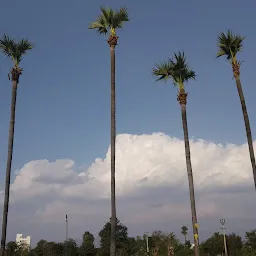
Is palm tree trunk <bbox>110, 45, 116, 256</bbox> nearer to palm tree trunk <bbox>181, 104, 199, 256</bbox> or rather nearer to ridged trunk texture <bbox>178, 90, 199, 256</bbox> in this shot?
ridged trunk texture <bbox>178, 90, 199, 256</bbox>

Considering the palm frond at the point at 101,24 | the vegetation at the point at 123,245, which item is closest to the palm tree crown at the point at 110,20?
the palm frond at the point at 101,24

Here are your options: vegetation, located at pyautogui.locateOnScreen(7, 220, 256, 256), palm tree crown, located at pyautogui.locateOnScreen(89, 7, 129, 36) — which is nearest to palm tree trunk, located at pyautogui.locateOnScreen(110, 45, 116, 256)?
palm tree crown, located at pyautogui.locateOnScreen(89, 7, 129, 36)

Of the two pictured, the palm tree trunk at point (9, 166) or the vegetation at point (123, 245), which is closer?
the palm tree trunk at point (9, 166)

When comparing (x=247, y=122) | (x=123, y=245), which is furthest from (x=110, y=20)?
(x=123, y=245)

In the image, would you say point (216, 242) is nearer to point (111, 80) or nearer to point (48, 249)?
point (48, 249)

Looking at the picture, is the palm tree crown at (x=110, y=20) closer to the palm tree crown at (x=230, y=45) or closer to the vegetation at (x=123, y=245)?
the palm tree crown at (x=230, y=45)

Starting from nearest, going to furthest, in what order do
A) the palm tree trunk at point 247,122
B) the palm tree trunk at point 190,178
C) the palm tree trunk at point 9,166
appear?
the palm tree trunk at point 190,178 → the palm tree trunk at point 9,166 → the palm tree trunk at point 247,122

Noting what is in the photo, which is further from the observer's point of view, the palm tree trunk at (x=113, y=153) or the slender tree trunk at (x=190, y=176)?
the slender tree trunk at (x=190, y=176)

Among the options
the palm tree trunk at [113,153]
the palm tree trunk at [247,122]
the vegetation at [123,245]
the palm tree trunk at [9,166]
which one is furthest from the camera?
the vegetation at [123,245]

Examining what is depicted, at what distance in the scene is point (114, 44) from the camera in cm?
3075

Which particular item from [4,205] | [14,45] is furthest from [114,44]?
[4,205]

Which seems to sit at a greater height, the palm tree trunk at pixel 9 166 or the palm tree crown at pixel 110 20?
the palm tree crown at pixel 110 20

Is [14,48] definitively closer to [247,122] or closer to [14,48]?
[14,48]

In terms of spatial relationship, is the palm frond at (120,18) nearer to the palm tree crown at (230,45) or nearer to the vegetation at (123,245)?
the palm tree crown at (230,45)
